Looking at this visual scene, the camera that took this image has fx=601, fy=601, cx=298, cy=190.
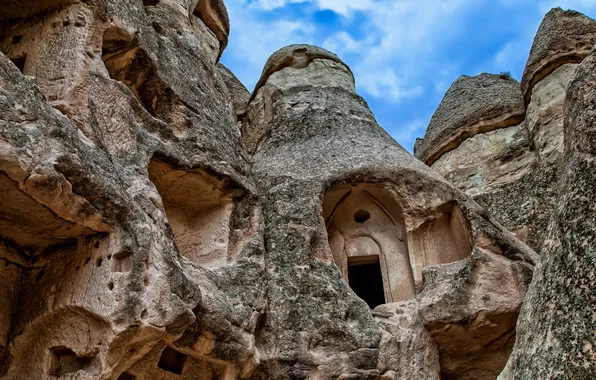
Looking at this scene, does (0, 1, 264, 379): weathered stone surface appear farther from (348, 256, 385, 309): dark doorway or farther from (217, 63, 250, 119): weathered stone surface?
(217, 63, 250, 119): weathered stone surface

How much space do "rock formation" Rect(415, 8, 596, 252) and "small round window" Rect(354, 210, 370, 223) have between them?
2.42m

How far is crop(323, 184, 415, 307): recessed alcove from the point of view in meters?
7.49

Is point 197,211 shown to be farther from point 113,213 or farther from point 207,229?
point 113,213

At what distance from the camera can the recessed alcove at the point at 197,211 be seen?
20.1 ft

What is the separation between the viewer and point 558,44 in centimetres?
1016

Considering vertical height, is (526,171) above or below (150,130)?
above

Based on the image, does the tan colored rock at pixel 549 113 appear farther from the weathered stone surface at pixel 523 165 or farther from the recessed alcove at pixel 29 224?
the recessed alcove at pixel 29 224

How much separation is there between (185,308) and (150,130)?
2061 mm

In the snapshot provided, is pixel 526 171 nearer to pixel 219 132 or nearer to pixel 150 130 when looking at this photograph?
pixel 219 132

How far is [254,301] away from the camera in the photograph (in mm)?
5824

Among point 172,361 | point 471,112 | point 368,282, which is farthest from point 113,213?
point 471,112

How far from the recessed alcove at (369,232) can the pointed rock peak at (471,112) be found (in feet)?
15.4

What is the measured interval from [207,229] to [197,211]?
1.00 feet

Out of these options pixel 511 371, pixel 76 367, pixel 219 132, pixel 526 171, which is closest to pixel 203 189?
pixel 219 132
